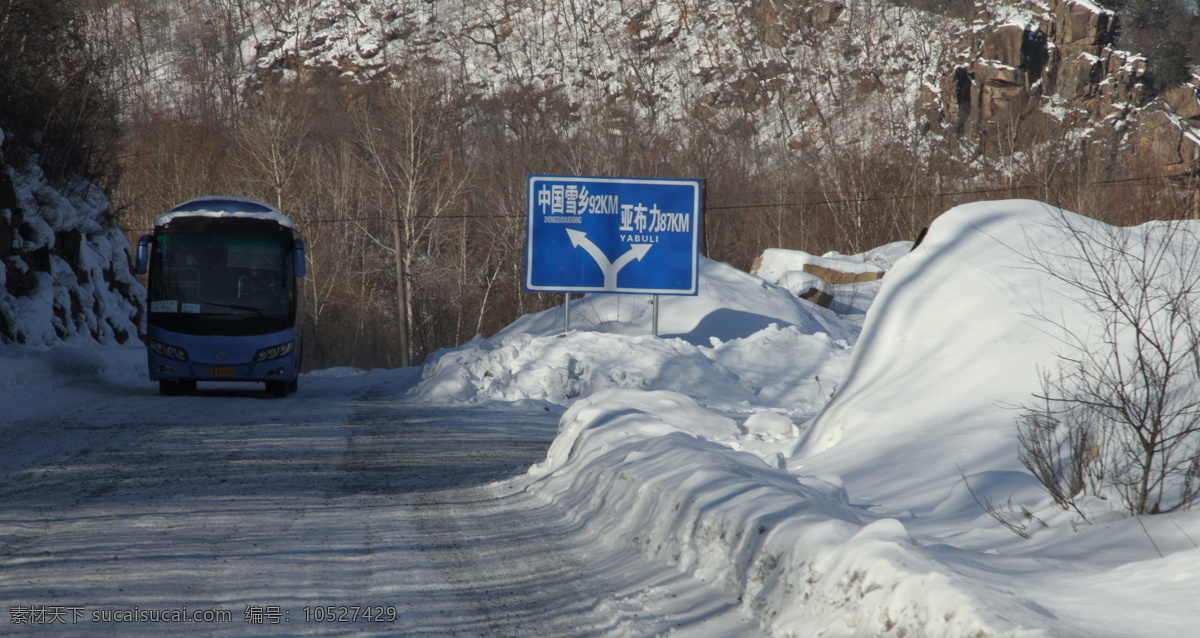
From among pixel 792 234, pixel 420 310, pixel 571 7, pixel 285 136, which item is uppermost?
pixel 571 7

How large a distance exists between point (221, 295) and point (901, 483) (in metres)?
12.6

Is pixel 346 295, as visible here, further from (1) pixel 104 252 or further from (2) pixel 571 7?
(2) pixel 571 7

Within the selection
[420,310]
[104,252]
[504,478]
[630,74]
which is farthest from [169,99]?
[504,478]

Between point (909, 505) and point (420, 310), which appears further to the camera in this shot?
point (420, 310)

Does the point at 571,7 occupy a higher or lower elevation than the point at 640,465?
higher

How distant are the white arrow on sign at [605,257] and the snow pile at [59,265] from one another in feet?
38.2

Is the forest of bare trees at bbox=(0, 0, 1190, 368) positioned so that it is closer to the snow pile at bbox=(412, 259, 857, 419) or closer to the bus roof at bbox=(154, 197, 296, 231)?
the bus roof at bbox=(154, 197, 296, 231)

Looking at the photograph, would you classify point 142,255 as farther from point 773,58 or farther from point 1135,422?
point 773,58

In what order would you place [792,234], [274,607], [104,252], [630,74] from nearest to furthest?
[274,607] < [104,252] < [792,234] < [630,74]

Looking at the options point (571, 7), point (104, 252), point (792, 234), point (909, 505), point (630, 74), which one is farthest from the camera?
point (571, 7)

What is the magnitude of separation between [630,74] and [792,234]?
86.2 meters

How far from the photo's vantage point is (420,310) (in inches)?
2069

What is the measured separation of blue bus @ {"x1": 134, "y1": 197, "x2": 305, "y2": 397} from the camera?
16.2 metres

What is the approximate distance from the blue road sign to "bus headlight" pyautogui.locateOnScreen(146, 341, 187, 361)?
721 cm
